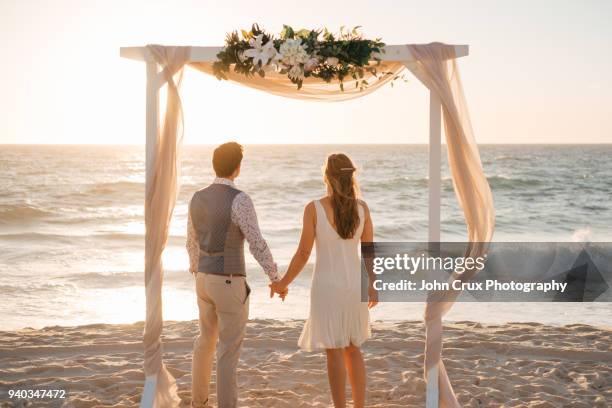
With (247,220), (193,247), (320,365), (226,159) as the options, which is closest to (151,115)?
(226,159)

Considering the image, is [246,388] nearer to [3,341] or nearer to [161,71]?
[161,71]

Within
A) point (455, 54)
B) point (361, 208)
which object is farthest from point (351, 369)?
→ point (455, 54)

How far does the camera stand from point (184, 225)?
68.9ft

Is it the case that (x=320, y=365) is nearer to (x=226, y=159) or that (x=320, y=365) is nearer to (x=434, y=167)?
(x=434, y=167)

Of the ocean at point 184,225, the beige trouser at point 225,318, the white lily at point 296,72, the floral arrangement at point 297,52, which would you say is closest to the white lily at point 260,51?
the floral arrangement at point 297,52

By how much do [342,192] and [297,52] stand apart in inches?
36.7

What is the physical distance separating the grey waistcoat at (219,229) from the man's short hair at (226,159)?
9 cm

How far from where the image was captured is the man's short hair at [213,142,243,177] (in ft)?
13.0

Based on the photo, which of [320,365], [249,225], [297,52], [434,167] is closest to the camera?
[249,225]

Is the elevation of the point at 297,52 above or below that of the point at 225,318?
above

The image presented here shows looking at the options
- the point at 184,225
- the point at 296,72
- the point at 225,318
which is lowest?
the point at 184,225

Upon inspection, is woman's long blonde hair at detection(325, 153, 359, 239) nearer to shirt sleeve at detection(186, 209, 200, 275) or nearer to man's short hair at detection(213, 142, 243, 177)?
man's short hair at detection(213, 142, 243, 177)

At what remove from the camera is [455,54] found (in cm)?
433

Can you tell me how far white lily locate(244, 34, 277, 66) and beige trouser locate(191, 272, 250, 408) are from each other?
1337 millimetres
